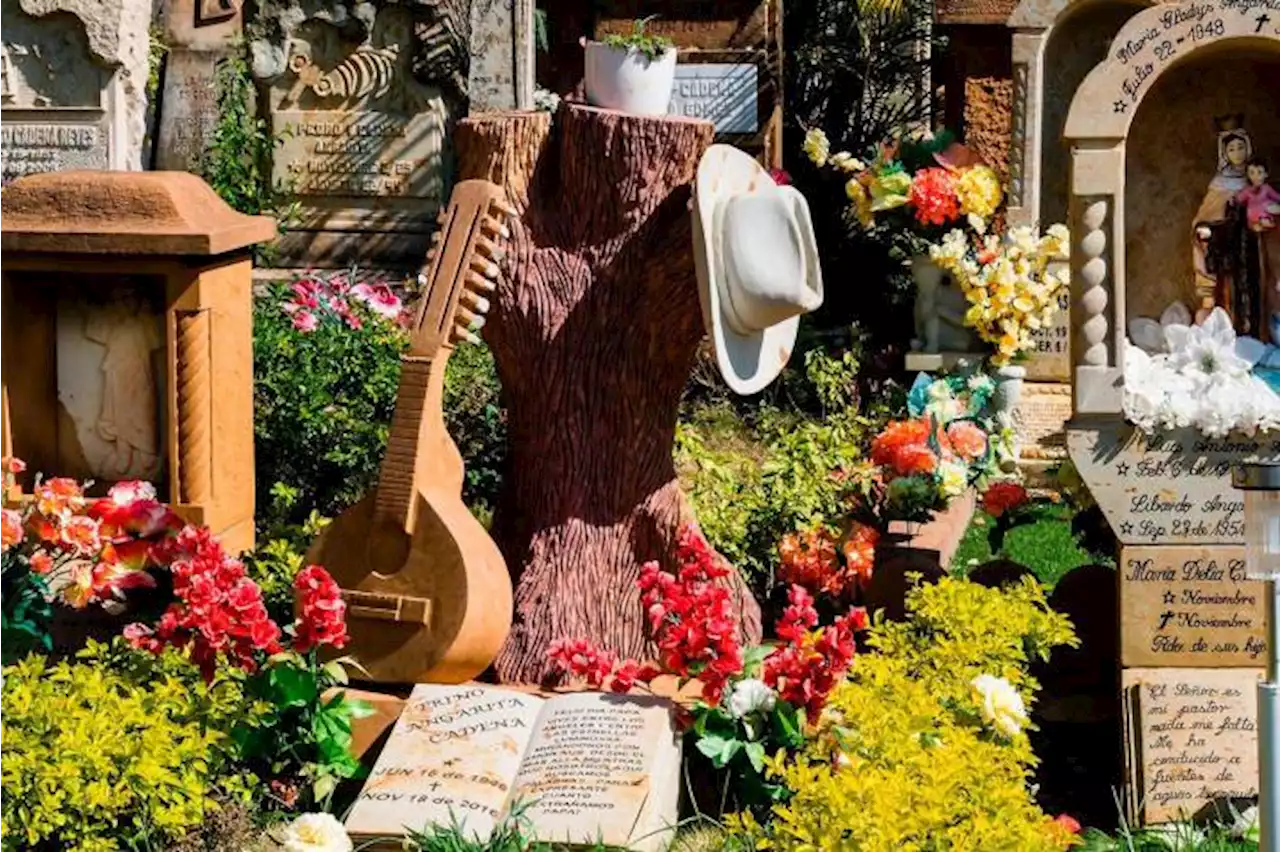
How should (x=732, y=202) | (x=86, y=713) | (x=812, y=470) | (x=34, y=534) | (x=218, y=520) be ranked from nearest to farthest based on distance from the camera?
(x=86, y=713) < (x=34, y=534) < (x=732, y=202) < (x=218, y=520) < (x=812, y=470)

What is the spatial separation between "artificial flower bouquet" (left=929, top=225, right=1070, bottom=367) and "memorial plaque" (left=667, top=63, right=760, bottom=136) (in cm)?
327

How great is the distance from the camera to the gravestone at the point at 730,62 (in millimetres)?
12617

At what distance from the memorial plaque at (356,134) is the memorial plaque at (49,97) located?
987mm

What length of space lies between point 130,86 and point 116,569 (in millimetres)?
6990

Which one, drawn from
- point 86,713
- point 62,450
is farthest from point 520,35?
point 86,713

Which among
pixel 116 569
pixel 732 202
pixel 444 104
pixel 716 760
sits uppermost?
pixel 444 104

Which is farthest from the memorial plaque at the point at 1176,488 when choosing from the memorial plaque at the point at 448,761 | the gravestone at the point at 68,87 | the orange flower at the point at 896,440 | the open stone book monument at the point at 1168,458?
the gravestone at the point at 68,87

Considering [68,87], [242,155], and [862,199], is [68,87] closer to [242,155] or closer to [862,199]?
[242,155]

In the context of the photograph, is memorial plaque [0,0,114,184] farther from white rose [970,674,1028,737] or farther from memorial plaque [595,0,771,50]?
white rose [970,674,1028,737]

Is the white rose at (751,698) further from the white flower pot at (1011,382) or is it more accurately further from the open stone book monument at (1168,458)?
the white flower pot at (1011,382)

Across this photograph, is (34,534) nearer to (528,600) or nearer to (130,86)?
(528,600)

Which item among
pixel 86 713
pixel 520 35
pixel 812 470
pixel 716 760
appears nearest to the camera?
pixel 86 713

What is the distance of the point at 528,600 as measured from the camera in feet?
21.3

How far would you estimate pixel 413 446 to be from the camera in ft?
19.8
